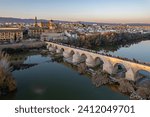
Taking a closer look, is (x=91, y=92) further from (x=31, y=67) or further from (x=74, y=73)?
(x=31, y=67)

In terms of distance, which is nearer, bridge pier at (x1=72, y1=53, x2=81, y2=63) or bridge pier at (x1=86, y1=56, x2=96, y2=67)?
bridge pier at (x1=86, y1=56, x2=96, y2=67)

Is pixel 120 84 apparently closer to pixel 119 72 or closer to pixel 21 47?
pixel 119 72

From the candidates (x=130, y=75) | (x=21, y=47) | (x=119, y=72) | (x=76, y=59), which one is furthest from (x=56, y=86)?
(x=21, y=47)

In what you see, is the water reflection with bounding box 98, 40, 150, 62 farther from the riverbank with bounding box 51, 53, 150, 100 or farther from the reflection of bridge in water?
the riverbank with bounding box 51, 53, 150, 100

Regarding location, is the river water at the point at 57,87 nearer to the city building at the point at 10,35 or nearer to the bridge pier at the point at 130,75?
the bridge pier at the point at 130,75

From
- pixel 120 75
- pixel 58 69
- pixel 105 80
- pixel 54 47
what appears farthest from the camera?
pixel 54 47

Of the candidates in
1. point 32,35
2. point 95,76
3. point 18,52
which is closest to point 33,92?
point 95,76

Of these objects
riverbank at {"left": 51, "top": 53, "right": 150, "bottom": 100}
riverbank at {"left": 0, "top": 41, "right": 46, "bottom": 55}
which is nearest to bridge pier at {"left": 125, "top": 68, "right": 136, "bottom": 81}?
riverbank at {"left": 51, "top": 53, "right": 150, "bottom": 100}

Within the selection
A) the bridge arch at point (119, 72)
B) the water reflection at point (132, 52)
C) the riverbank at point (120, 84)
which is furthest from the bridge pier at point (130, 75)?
the water reflection at point (132, 52)
